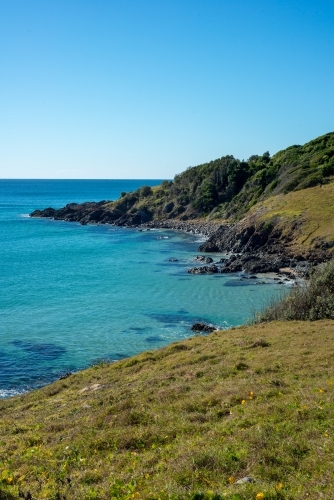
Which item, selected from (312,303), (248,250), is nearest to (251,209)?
(248,250)

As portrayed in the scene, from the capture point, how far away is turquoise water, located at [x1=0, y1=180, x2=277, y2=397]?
38062 millimetres

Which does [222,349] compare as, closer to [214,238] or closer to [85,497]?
[85,497]

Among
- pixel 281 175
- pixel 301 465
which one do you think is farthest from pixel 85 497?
pixel 281 175

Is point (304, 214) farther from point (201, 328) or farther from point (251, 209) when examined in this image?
point (201, 328)

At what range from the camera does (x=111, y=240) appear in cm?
10356

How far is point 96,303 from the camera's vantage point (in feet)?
177

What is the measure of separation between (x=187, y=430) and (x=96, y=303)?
1542 inches

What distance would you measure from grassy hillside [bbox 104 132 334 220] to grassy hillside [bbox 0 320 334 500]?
75038 mm

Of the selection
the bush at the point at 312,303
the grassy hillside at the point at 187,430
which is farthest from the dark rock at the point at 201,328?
the grassy hillside at the point at 187,430

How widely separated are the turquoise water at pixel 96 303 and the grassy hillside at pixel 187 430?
34.8 ft

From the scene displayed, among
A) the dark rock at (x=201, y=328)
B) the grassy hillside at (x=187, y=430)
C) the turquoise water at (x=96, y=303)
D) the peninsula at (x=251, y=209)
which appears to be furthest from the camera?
the peninsula at (x=251, y=209)

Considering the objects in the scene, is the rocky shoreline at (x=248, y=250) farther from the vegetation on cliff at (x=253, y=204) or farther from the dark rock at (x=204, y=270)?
the vegetation on cliff at (x=253, y=204)

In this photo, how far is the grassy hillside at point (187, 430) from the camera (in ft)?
37.2

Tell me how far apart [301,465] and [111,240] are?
93.4 meters
